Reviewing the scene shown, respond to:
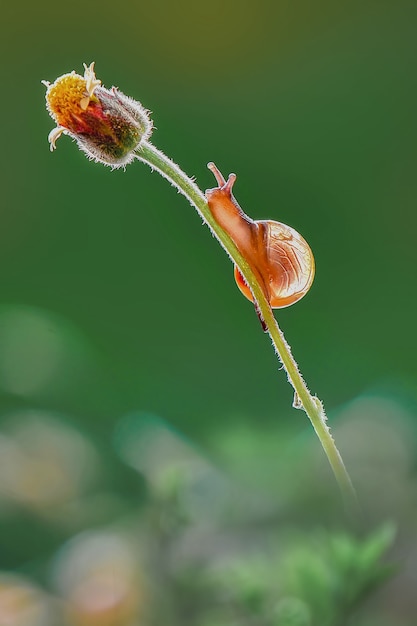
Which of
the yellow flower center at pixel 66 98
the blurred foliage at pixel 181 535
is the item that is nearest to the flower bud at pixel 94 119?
the yellow flower center at pixel 66 98

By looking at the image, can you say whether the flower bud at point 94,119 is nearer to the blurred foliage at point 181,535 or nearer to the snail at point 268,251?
the snail at point 268,251

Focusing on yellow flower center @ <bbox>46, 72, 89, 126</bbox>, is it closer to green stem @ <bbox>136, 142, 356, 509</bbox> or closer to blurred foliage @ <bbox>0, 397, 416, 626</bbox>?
green stem @ <bbox>136, 142, 356, 509</bbox>

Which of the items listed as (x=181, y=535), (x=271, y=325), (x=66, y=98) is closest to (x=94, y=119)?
(x=66, y=98)

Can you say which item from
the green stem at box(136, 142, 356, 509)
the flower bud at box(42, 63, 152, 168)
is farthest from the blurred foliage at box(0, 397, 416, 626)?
the flower bud at box(42, 63, 152, 168)

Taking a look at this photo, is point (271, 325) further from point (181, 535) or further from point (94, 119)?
point (181, 535)

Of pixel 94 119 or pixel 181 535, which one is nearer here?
pixel 94 119

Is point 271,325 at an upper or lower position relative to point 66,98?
lower
